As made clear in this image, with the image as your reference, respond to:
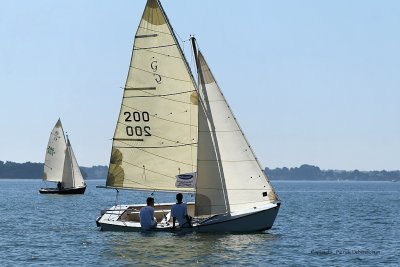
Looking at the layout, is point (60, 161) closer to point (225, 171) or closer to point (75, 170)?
point (75, 170)

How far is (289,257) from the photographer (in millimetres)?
35781

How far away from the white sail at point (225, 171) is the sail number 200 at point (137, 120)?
9.14 feet

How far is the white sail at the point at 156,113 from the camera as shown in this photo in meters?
41.0

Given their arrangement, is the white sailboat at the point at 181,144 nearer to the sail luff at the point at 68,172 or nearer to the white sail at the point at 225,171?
the white sail at the point at 225,171

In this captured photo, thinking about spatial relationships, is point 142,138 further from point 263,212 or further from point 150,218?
point 263,212

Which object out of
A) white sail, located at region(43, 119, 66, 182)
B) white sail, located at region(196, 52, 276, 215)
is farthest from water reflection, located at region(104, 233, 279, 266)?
white sail, located at region(43, 119, 66, 182)

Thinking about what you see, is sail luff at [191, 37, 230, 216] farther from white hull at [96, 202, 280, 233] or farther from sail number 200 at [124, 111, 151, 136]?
sail number 200 at [124, 111, 151, 136]

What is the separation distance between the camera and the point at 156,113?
4150 cm

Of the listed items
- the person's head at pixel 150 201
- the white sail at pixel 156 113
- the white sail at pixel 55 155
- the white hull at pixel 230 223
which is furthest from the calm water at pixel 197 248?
the white sail at pixel 55 155

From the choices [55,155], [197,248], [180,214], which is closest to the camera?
[197,248]

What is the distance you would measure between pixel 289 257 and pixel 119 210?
443 inches

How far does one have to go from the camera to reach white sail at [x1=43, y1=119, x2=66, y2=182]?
4370 inches

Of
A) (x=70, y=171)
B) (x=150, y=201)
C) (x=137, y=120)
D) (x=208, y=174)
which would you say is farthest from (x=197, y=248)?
(x=70, y=171)

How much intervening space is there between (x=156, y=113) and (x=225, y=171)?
4400 millimetres
